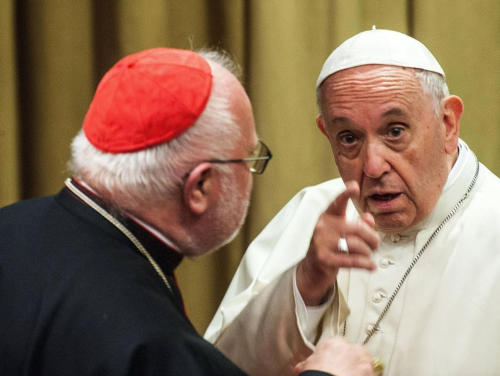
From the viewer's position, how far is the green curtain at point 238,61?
334 centimetres

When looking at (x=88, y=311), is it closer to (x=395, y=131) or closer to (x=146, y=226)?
(x=146, y=226)

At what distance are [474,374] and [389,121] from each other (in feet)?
2.65

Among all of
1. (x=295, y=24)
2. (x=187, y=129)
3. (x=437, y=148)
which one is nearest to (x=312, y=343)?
(x=437, y=148)

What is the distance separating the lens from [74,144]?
6.05ft

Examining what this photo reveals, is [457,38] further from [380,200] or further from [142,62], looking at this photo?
[142,62]

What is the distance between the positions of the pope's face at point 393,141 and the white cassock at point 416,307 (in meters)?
0.10

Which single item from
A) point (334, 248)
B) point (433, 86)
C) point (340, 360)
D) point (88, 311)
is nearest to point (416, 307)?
point (334, 248)

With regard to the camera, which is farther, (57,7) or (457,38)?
(457,38)

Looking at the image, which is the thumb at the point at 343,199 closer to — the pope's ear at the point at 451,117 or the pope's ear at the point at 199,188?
the pope's ear at the point at 199,188

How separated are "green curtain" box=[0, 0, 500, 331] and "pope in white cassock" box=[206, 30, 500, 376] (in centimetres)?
111

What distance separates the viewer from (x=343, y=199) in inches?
76.7

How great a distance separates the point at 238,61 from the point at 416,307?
1.76 metres

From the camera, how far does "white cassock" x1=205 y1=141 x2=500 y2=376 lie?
2205 mm

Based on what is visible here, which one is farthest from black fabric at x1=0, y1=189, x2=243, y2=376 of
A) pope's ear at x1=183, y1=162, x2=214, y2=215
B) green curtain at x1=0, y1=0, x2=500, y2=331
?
green curtain at x1=0, y1=0, x2=500, y2=331
